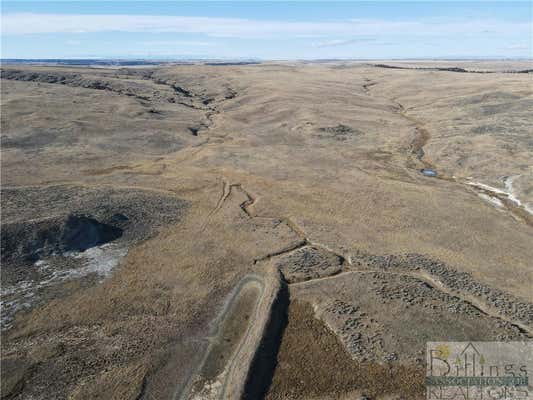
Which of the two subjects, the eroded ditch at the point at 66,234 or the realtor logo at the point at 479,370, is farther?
the eroded ditch at the point at 66,234

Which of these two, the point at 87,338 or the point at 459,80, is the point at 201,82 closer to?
the point at 459,80

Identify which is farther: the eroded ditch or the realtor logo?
the eroded ditch

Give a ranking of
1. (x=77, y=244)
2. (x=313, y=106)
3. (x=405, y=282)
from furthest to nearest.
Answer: (x=313, y=106) < (x=77, y=244) < (x=405, y=282)

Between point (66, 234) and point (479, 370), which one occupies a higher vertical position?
point (66, 234)

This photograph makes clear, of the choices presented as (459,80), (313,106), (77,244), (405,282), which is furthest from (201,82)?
(405,282)

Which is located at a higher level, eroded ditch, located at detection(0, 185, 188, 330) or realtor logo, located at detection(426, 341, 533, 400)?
eroded ditch, located at detection(0, 185, 188, 330)

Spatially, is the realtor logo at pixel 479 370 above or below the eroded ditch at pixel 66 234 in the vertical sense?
below

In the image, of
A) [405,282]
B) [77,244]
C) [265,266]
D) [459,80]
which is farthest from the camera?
[459,80]

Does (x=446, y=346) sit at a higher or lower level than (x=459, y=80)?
lower
